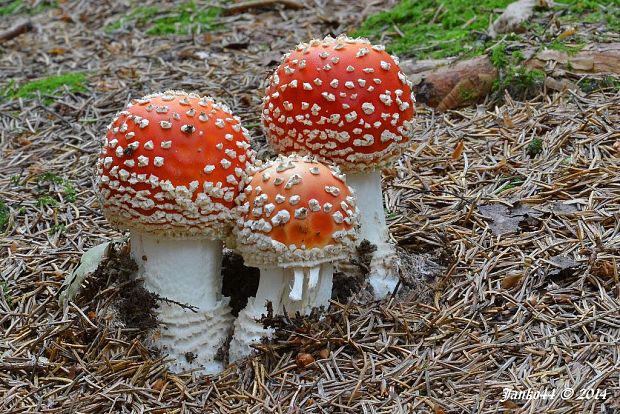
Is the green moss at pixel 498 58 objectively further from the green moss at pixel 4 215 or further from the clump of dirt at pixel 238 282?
the green moss at pixel 4 215

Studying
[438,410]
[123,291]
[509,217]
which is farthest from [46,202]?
[438,410]

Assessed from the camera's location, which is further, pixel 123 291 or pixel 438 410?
pixel 123 291

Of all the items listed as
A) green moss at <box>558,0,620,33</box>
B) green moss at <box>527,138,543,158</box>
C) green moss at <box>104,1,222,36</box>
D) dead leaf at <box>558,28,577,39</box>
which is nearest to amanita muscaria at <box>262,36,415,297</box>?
green moss at <box>527,138,543,158</box>

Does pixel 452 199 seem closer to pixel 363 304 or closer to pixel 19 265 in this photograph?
pixel 363 304

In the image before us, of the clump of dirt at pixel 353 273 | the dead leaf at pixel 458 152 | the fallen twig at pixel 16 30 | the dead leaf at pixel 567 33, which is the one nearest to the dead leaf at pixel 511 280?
the clump of dirt at pixel 353 273

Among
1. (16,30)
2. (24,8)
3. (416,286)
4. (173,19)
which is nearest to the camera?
(416,286)

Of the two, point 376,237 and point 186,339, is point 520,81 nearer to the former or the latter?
point 376,237

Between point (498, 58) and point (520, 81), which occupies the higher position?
point (498, 58)
